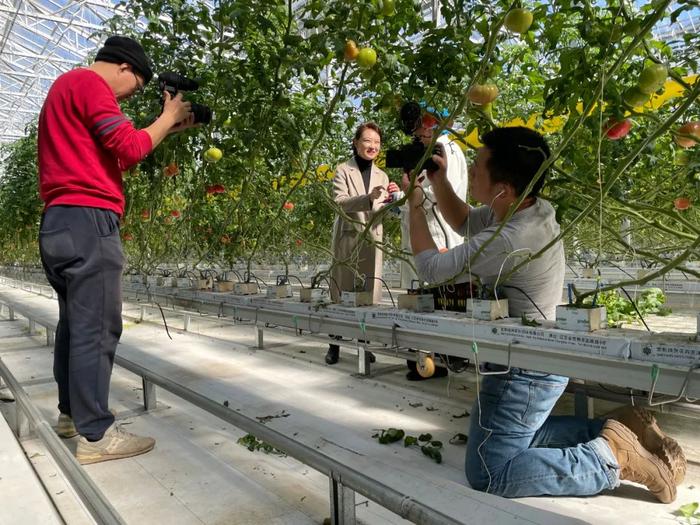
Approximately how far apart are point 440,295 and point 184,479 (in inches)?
42.1

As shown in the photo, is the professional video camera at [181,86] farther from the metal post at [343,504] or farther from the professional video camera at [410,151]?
the metal post at [343,504]

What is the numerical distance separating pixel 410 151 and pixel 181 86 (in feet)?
Result: 2.76

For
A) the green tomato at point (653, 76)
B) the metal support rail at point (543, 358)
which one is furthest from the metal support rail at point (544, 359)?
the green tomato at point (653, 76)

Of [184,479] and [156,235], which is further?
[156,235]

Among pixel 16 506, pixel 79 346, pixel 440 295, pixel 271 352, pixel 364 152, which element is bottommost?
pixel 271 352

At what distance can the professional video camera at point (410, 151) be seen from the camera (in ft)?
5.17

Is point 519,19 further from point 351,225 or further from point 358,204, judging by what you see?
point 351,225

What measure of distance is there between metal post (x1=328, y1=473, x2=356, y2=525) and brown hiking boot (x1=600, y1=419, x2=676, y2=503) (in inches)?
31.1

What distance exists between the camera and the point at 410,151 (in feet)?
5.16

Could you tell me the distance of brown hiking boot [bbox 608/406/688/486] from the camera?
4.98 ft

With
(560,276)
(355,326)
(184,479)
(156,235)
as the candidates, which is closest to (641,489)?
(560,276)

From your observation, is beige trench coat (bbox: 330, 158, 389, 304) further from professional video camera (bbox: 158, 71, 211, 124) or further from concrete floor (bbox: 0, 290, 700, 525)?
professional video camera (bbox: 158, 71, 211, 124)

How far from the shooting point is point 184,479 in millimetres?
1754

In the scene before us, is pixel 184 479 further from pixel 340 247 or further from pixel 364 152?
pixel 364 152
